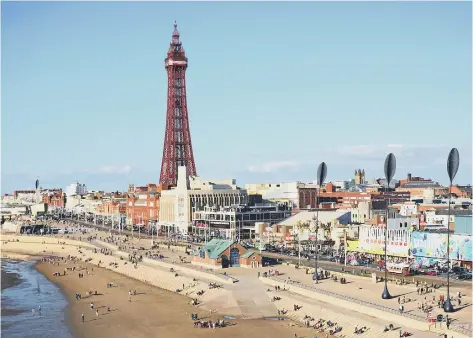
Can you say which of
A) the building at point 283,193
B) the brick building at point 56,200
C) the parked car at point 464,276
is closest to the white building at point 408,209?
the building at point 283,193

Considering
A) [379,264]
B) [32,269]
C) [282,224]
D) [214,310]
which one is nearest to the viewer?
[214,310]

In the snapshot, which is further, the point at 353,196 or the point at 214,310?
the point at 353,196

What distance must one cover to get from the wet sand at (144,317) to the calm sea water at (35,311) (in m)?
0.79

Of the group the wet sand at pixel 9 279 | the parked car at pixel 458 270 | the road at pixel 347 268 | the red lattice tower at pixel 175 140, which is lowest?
the wet sand at pixel 9 279

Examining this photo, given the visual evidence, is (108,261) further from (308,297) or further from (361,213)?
(308,297)

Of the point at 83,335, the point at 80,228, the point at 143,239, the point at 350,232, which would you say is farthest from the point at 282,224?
the point at 80,228

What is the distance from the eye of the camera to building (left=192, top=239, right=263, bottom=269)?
57.1 metres

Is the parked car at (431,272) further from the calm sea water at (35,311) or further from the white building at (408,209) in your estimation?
the white building at (408,209)

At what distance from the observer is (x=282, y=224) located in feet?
261

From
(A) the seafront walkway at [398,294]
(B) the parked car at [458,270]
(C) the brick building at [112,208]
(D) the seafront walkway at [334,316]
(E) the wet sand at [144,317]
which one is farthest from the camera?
(C) the brick building at [112,208]

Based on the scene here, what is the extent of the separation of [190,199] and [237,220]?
13.9 metres

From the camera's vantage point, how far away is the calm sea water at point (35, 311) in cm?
4053

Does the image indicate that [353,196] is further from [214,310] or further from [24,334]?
[24,334]

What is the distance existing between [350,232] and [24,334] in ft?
112
